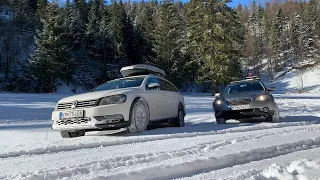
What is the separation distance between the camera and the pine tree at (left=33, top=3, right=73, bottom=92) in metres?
37.0

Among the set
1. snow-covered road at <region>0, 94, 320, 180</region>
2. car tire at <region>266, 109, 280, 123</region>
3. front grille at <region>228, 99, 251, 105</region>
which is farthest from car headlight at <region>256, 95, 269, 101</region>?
snow-covered road at <region>0, 94, 320, 180</region>

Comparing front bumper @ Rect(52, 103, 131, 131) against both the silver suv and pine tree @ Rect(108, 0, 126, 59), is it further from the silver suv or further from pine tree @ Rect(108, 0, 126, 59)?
pine tree @ Rect(108, 0, 126, 59)

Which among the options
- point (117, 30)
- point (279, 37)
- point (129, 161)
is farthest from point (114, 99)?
point (279, 37)

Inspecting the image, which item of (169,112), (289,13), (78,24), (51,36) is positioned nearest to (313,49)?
(289,13)

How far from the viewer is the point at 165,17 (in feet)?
149

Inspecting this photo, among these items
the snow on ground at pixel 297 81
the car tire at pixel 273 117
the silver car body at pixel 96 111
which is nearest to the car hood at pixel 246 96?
the car tire at pixel 273 117

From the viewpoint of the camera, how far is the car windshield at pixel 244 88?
35.3 ft

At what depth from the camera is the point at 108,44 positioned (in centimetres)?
4934

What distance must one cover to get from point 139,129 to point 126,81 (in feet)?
5.34

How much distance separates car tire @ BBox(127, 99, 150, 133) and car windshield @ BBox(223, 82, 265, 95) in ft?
13.5

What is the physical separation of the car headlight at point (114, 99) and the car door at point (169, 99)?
6.41 ft

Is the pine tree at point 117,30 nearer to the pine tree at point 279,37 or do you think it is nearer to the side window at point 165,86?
the side window at point 165,86

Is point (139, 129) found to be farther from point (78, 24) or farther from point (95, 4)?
point (95, 4)

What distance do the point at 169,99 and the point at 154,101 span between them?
3.32 feet
